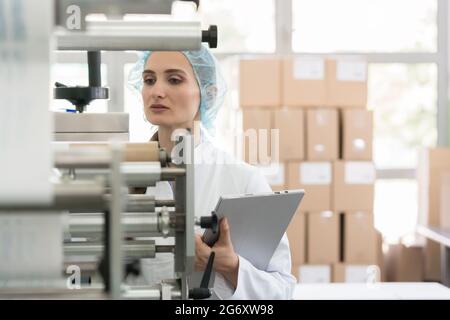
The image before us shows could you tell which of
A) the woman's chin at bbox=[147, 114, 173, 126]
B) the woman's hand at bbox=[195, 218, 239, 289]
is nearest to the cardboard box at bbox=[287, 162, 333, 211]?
the woman's chin at bbox=[147, 114, 173, 126]

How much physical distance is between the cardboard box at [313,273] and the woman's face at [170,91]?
1.80m

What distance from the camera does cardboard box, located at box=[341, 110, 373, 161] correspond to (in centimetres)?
332

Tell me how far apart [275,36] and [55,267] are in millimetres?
3293

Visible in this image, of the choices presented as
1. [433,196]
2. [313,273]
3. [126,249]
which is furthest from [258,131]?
[126,249]

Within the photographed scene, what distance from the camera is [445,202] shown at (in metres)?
3.35

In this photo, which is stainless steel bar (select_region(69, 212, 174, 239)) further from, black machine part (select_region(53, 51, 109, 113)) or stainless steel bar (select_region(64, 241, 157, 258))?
black machine part (select_region(53, 51, 109, 113))

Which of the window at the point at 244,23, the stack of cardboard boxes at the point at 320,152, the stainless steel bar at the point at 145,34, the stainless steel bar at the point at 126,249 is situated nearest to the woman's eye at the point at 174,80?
the stainless steel bar at the point at 126,249

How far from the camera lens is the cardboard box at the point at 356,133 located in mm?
3316

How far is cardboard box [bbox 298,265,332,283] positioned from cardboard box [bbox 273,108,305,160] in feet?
1.60

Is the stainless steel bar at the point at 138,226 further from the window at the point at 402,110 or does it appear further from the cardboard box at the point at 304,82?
the window at the point at 402,110

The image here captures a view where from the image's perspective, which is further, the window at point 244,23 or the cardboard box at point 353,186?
the window at point 244,23

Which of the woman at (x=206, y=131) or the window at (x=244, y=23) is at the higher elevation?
the window at (x=244, y=23)
